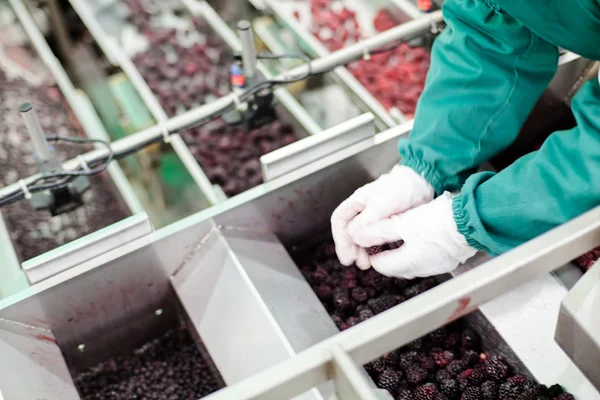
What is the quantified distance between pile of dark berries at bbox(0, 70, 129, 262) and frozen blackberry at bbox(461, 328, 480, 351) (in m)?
1.31

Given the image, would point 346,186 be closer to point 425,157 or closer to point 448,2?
point 425,157

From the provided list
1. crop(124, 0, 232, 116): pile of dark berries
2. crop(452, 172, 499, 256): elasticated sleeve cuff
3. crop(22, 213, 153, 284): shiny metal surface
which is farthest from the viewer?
crop(124, 0, 232, 116): pile of dark berries

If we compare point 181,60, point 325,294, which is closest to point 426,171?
point 325,294

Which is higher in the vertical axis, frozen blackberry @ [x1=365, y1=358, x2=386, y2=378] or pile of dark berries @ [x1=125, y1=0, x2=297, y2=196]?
pile of dark berries @ [x1=125, y1=0, x2=297, y2=196]

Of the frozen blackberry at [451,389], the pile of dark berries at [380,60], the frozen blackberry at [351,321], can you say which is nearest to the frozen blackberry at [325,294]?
the frozen blackberry at [351,321]

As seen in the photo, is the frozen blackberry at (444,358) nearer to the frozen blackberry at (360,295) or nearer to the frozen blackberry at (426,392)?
the frozen blackberry at (426,392)

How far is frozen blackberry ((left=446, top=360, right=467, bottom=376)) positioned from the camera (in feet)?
5.67

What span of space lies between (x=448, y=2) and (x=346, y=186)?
66cm

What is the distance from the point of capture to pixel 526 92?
67.5 inches

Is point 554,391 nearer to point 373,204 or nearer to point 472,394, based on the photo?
point 472,394

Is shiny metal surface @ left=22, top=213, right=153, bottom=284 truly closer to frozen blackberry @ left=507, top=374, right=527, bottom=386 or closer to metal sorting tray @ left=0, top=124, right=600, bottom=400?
metal sorting tray @ left=0, top=124, right=600, bottom=400

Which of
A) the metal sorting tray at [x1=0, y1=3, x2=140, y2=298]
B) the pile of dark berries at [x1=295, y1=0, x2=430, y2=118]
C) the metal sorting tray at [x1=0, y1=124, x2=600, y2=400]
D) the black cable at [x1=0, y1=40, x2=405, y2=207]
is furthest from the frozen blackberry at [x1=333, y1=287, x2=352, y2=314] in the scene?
the pile of dark berries at [x1=295, y1=0, x2=430, y2=118]

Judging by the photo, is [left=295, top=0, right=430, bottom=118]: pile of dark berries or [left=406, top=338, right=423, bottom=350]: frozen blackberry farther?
[left=295, top=0, right=430, bottom=118]: pile of dark berries

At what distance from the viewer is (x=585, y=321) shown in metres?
1.06
